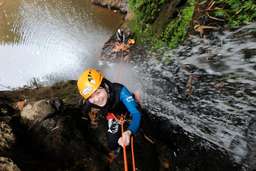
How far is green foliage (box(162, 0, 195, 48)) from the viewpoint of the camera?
751 cm

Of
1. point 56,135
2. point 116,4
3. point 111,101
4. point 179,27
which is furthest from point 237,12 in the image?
point 116,4

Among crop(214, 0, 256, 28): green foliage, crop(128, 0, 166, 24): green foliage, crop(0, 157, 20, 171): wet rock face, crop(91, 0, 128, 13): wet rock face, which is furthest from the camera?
crop(91, 0, 128, 13): wet rock face

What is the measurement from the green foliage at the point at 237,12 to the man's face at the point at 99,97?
3.58 metres

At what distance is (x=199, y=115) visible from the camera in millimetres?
5637

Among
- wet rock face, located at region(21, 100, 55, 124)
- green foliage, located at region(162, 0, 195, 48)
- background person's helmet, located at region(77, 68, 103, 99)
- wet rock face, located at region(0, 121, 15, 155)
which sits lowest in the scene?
wet rock face, located at region(0, 121, 15, 155)

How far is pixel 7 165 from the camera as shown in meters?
3.75

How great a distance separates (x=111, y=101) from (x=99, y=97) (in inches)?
12.6

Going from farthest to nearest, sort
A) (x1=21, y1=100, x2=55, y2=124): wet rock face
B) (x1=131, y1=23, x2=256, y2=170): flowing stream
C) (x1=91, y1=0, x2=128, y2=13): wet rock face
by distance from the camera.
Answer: (x1=91, y1=0, x2=128, y2=13): wet rock face < (x1=21, y1=100, x2=55, y2=124): wet rock face < (x1=131, y1=23, x2=256, y2=170): flowing stream

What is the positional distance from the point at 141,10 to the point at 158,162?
505 centimetres

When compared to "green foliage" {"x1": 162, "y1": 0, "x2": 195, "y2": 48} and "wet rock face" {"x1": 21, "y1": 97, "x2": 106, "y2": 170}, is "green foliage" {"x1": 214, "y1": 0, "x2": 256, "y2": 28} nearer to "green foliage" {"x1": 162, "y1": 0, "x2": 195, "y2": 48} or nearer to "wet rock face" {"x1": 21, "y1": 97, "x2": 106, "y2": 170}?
"green foliage" {"x1": 162, "y1": 0, "x2": 195, "y2": 48}

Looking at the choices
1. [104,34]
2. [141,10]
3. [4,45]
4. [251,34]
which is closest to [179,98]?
[251,34]

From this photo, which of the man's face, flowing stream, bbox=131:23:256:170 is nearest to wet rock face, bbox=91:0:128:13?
flowing stream, bbox=131:23:256:170

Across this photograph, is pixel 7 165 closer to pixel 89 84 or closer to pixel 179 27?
pixel 89 84

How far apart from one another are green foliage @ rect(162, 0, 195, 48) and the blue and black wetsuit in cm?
319
